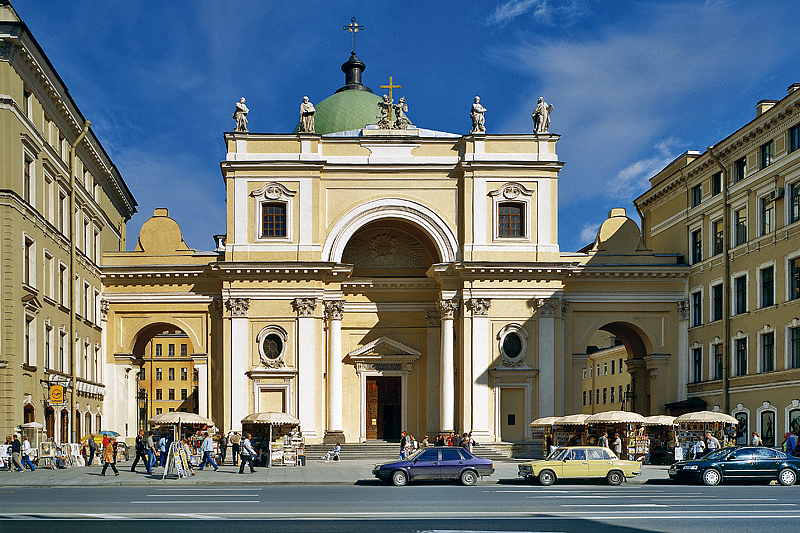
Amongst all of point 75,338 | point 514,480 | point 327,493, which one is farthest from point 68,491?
point 75,338

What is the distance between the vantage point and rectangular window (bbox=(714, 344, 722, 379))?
161 feet

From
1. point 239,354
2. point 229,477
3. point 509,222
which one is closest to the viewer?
point 229,477

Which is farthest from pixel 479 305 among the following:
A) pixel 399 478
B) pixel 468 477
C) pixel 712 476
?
pixel 712 476

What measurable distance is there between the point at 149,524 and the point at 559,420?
93.0ft

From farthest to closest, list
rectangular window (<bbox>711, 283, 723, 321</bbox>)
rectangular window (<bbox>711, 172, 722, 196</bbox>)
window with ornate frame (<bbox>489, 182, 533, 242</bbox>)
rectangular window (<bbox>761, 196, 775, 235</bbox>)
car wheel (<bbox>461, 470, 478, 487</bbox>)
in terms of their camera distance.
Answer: window with ornate frame (<bbox>489, 182, 533, 242</bbox>) < rectangular window (<bbox>711, 283, 723, 321</bbox>) < rectangular window (<bbox>711, 172, 722, 196</bbox>) < rectangular window (<bbox>761, 196, 775, 235</bbox>) < car wheel (<bbox>461, 470, 478, 487</bbox>)

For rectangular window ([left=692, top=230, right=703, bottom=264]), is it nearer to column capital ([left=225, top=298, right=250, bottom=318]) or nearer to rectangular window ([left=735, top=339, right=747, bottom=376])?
rectangular window ([left=735, top=339, right=747, bottom=376])

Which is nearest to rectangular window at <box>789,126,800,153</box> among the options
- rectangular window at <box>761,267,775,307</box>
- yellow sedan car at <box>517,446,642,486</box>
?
rectangular window at <box>761,267,775,307</box>

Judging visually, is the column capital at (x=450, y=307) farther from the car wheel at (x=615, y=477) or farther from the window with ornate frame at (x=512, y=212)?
the car wheel at (x=615, y=477)

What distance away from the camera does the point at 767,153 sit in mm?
44000

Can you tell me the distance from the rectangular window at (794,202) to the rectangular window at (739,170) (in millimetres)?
4497

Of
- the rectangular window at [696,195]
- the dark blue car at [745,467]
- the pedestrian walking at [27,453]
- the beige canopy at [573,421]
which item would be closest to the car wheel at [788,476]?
the dark blue car at [745,467]

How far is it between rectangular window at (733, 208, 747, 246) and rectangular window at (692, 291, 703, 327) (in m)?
5.25

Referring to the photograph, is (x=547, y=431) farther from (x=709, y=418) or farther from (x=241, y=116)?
(x=241, y=116)

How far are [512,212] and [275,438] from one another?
16674 millimetres
